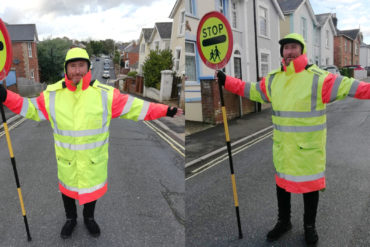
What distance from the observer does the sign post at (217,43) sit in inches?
143

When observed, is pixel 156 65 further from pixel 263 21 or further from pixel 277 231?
pixel 277 231

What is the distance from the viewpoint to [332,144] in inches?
312

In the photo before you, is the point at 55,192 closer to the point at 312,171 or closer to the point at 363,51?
the point at 312,171

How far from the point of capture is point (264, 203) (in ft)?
15.4

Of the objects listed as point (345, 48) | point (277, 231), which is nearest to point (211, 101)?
point (277, 231)

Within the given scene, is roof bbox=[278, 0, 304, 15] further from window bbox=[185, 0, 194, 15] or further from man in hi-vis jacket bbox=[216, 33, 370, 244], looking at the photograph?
man in hi-vis jacket bbox=[216, 33, 370, 244]

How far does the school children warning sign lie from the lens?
3.63m

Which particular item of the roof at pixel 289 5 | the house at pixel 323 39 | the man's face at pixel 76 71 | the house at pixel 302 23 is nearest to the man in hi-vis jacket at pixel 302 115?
the man's face at pixel 76 71

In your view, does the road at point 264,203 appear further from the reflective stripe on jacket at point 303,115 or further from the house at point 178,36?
the house at point 178,36

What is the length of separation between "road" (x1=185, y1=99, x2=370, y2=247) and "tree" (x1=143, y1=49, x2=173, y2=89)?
17.8 metres

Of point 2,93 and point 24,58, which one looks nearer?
point 2,93

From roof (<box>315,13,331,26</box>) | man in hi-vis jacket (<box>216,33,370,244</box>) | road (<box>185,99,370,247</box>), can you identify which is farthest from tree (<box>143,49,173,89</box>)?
man in hi-vis jacket (<box>216,33,370,244</box>)

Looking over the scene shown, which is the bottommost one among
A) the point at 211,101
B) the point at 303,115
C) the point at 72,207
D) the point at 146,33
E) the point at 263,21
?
the point at 72,207

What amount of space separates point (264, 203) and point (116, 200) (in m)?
2.27
